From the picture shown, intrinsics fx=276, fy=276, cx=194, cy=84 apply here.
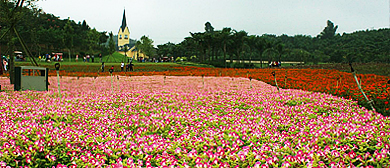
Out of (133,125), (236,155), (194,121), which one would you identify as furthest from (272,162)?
(133,125)

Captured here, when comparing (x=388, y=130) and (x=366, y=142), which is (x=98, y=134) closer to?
(x=366, y=142)

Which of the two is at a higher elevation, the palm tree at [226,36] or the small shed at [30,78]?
the palm tree at [226,36]

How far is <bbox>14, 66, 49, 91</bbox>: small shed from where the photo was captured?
12130mm

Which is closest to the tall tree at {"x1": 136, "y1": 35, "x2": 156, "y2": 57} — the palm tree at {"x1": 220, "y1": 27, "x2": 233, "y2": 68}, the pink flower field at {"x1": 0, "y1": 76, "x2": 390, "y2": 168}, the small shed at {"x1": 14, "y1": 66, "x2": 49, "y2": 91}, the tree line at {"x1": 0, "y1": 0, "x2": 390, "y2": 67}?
the tree line at {"x1": 0, "y1": 0, "x2": 390, "y2": 67}

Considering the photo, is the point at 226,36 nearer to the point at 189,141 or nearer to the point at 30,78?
the point at 30,78

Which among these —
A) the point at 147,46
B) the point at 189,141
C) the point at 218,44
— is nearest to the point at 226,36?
the point at 218,44

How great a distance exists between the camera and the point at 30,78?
Answer: 1237 cm

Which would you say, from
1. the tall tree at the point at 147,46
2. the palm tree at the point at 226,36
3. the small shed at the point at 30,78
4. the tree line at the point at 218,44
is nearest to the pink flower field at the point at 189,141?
the small shed at the point at 30,78

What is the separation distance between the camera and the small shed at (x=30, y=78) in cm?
1213

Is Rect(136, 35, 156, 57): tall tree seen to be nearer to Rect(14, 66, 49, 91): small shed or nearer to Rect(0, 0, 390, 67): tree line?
Rect(0, 0, 390, 67): tree line

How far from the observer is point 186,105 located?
8.16 meters

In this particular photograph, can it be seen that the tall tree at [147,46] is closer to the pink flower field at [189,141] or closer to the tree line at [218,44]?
the tree line at [218,44]

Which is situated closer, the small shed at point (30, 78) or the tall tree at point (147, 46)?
the small shed at point (30, 78)

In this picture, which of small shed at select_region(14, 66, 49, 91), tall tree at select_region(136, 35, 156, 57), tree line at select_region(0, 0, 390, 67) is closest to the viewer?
small shed at select_region(14, 66, 49, 91)
